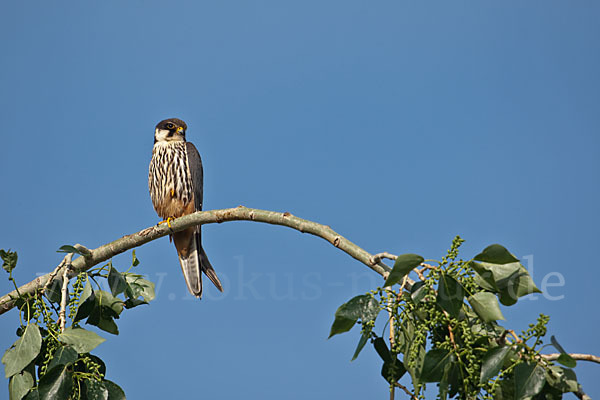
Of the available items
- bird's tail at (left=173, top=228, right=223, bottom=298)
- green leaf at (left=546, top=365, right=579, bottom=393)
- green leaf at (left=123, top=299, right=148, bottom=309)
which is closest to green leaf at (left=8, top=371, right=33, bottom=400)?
green leaf at (left=123, top=299, right=148, bottom=309)

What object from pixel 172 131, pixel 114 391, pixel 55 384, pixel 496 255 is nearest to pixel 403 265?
pixel 496 255

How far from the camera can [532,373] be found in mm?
1809

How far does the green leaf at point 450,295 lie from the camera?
6.04 feet

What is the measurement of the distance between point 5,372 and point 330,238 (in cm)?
139

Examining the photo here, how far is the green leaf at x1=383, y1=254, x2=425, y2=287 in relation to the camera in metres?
1.85

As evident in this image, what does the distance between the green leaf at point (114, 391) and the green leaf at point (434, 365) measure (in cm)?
114

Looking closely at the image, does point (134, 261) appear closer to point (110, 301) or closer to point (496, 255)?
point (110, 301)

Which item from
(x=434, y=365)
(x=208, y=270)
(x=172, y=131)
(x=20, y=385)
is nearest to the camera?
(x=434, y=365)

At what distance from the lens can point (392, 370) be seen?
6.64 ft

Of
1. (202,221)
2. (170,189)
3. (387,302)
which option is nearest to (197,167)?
(170,189)

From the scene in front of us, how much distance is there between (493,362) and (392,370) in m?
0.36

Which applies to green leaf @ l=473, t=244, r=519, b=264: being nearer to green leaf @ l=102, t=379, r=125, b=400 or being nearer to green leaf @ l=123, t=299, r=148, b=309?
green leaf @ l=102, t=379, r=125, b=400

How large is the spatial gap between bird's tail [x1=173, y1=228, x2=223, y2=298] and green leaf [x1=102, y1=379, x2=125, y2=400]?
2.96 metres

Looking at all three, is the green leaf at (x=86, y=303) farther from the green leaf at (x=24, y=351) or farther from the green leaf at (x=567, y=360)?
the green leaf at (x=567, y=360)
